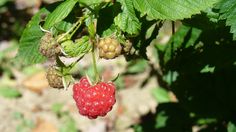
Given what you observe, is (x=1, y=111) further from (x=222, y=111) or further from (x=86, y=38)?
(x=86, y=38)

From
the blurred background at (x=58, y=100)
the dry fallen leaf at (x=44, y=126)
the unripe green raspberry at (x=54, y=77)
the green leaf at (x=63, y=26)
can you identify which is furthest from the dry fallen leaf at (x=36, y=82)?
the unripe green raspberry at (x=54, y=77)

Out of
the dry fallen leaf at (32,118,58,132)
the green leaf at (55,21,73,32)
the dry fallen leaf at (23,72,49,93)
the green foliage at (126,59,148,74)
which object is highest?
the green leaf at (55,21,73,32)

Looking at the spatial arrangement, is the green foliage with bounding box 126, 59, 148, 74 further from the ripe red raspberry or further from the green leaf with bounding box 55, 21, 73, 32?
the ripe red raspberry

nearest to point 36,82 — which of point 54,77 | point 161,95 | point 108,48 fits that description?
point 161,95

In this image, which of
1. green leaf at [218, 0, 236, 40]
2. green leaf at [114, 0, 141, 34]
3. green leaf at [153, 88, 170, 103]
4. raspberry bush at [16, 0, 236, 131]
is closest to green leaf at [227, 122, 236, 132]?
raspberry bush at [16, 0, 236, 131]

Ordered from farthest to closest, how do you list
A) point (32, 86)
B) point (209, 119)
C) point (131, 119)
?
point (32, 86) < point (131, 119) < point (209, 119)

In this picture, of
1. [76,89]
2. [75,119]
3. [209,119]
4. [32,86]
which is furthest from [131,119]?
[76,89]
